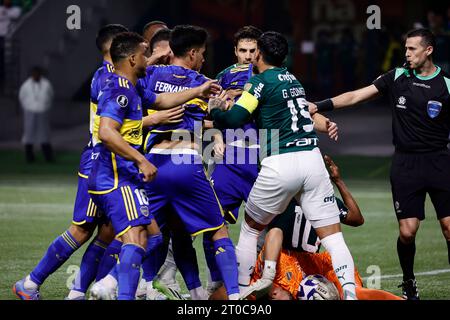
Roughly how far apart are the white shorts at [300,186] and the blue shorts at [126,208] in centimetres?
117

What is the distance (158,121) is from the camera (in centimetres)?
912

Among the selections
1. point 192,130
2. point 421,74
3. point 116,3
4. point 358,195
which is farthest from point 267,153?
point 116,3

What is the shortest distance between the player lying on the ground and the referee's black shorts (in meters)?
0.59

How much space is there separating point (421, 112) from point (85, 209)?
11.2 feet

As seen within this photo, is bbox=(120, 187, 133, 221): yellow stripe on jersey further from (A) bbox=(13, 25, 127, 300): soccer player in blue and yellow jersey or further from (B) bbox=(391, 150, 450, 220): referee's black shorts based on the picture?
(B) bbox=(391, 150, 450, 220): referee's black shorts

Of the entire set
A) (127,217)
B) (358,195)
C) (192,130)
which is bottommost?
(358,195)

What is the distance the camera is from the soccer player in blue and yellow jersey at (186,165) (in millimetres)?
9016

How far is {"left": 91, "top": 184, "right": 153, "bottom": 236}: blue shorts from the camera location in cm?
837

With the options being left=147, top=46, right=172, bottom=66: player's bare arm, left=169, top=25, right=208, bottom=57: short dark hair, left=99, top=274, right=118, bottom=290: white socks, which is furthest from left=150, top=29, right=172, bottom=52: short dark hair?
left=99, top=274, right=118, bottom=290: white socks

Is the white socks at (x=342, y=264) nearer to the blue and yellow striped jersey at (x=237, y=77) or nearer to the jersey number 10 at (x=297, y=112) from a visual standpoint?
the jersey number 10 at (x=297, y=112)

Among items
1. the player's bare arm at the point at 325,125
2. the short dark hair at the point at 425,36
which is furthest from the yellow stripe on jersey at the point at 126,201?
the short dark hair at the point at 425,36
